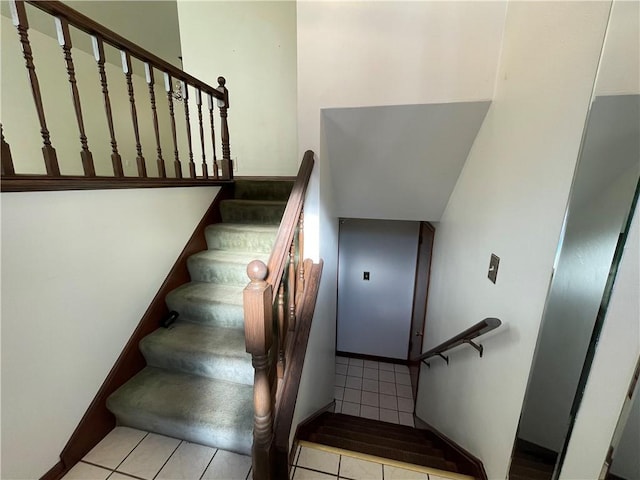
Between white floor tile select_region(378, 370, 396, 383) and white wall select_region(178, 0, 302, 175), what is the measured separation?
10.2 feet

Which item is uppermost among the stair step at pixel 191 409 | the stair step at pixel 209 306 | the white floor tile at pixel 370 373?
the stair step at pixel 209 306

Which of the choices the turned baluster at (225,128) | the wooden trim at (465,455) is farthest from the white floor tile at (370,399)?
the turned baluster at (225,128)

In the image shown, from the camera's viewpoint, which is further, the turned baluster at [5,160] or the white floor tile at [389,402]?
the white floor tile at [389,402]

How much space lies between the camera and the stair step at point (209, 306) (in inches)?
63.7

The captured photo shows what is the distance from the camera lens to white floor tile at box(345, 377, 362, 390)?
354 centimetres

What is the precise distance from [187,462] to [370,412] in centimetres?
250

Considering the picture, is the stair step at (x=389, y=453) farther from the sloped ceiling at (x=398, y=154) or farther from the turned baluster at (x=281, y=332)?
the sloped ceiling at (x=398, y=154)

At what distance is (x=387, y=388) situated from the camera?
3518 millimetres

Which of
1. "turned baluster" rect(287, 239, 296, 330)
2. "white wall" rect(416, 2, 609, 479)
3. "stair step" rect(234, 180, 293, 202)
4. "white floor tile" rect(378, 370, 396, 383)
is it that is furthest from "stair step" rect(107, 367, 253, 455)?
"white floor tile" rect(378, 370, 396, 383)

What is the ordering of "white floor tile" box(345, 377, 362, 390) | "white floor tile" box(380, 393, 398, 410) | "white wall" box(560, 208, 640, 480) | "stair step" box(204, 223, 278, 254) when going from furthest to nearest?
"white floor tile" box(345, 377, 362, 390)
"white floor tile" box(380, 393, 398, 410)
"stair step" box(204, 223, 278, 254)
"white wall" box(560, 208, 640, 480)

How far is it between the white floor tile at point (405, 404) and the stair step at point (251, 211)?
2.78 m

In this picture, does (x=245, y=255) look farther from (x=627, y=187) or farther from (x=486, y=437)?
(x=627, y=187)

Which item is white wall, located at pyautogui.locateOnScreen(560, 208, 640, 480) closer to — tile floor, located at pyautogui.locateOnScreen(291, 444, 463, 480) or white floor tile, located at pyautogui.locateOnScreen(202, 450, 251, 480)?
tile floor, located at pyautogui.locateOnScreen(291, 444, 463, 480)

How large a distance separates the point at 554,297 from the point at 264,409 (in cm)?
110
